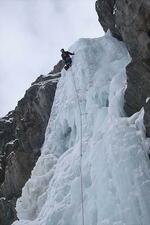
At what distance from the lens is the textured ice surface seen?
45.6ft

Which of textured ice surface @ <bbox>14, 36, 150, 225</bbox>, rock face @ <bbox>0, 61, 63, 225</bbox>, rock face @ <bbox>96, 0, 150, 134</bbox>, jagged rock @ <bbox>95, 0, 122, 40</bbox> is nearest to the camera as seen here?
textured ice surface @ <bbox>14, 36, 150, 225</bbox>

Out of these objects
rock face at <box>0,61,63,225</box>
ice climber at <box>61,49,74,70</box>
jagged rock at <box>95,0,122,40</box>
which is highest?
jagged rock at <box>95,0,122,40</box>

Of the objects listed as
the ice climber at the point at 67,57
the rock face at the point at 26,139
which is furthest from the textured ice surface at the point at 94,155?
the rock face at the point at 26,139

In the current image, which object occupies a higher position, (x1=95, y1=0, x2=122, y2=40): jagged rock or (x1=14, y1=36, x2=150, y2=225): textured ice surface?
(x1=95, y1=0, x2=122, y2=40): jagged rock

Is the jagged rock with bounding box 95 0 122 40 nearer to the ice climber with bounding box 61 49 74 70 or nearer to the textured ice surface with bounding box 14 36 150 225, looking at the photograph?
the textured ice surface with bounding box 14 36 150 225

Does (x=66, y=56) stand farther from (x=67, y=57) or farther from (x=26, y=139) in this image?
(x=26, y=139)

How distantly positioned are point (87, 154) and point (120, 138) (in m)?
2.13

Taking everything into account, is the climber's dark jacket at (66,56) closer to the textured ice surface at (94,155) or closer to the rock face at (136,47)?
the textured ice surface at (94,155)

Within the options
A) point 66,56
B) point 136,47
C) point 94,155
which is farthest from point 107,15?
point 94,155

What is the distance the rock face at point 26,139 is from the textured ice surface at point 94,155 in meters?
1.22

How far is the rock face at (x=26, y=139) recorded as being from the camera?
2428 cm

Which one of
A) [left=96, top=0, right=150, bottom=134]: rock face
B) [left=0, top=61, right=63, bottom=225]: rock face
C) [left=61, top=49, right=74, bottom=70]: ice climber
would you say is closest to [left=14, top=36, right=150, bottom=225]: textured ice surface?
[left=61, top=49, right=74, bottom=70]: ice climber

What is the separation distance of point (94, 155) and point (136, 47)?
3449 mm

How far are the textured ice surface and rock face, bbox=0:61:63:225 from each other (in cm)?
122
